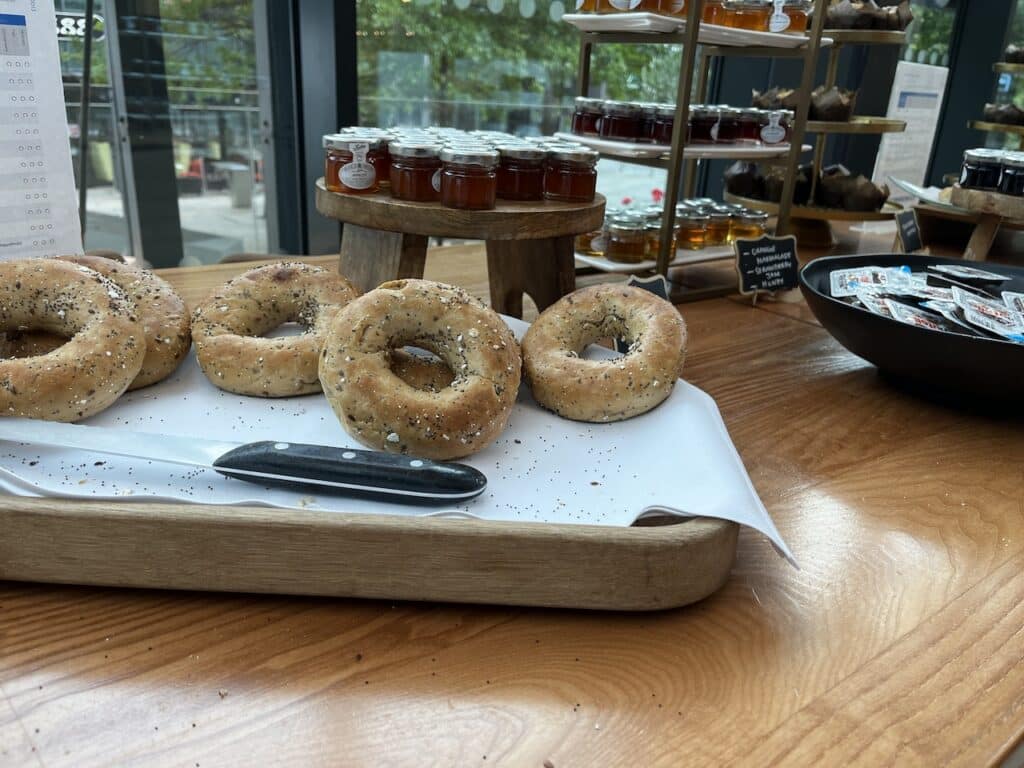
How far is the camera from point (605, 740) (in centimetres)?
56

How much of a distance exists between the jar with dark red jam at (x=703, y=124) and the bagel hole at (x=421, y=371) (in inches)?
45.8

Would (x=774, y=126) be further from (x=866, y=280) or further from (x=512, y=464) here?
(x=512, y=464)

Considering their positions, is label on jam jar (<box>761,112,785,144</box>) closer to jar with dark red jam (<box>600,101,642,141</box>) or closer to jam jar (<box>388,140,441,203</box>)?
jar with dark red jam (<box>600,101,642,141</box>)

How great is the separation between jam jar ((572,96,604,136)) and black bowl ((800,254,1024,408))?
0.68m

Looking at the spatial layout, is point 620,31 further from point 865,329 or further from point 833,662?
point 833,662

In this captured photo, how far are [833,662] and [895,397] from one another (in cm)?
70

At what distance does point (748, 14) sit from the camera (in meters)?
1.77

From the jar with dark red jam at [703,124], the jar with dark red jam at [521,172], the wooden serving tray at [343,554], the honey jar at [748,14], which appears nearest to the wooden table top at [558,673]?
the wooden serving tray at [343,554]

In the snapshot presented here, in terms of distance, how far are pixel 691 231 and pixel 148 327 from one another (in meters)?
1.39

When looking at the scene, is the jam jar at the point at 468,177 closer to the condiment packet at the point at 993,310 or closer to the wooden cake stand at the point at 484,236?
the wooden cake stand at the point at 484,236

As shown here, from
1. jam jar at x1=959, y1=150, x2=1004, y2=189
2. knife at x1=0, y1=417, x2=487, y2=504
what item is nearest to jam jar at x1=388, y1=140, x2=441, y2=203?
knife at x1=0, y1=417, x2=487, y2=504

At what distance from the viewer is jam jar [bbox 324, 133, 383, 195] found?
1110mm

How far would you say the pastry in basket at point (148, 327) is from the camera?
87 cm

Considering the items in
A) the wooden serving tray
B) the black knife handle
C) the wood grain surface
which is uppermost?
the wood grain surface
